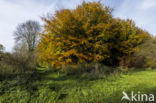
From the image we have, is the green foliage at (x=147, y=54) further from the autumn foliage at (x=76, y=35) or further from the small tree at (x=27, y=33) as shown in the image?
the small tree at (x=27, y=33)

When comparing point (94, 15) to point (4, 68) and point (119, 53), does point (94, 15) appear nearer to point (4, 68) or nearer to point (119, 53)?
point (119, 53)

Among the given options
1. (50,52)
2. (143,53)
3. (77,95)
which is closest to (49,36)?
(50,52)

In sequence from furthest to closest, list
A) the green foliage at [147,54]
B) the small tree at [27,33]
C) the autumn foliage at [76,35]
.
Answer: the small tree at [27,33] → the green foliage at [147,54] → the autumn foliage at [76,35]

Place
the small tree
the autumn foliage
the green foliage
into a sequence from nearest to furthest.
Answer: the autumn foliage
the green foliage
the small tree

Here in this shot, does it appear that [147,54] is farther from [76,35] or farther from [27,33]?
[27,33]

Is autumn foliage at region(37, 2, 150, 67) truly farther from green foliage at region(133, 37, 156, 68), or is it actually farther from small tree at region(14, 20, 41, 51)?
small tree at region(14, 20, 41, 51)

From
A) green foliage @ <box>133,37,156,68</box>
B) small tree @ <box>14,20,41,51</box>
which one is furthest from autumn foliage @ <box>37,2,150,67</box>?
small tree @ <box>14,20,41,51</box>

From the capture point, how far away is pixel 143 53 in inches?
588

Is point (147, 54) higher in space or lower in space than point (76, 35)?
lower

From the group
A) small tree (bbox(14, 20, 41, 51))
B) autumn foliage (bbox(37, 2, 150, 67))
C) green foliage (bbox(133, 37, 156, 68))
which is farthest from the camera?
small tree (bbox(14, 20, 41, 51))

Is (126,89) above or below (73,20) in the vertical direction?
below

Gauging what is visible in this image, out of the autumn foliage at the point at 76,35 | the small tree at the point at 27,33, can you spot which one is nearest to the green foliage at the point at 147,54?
the autumn foliage at the point at 76,35

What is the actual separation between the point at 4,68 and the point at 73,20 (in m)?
7.14

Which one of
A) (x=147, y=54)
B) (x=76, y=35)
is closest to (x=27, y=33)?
(x=76, y=35)
